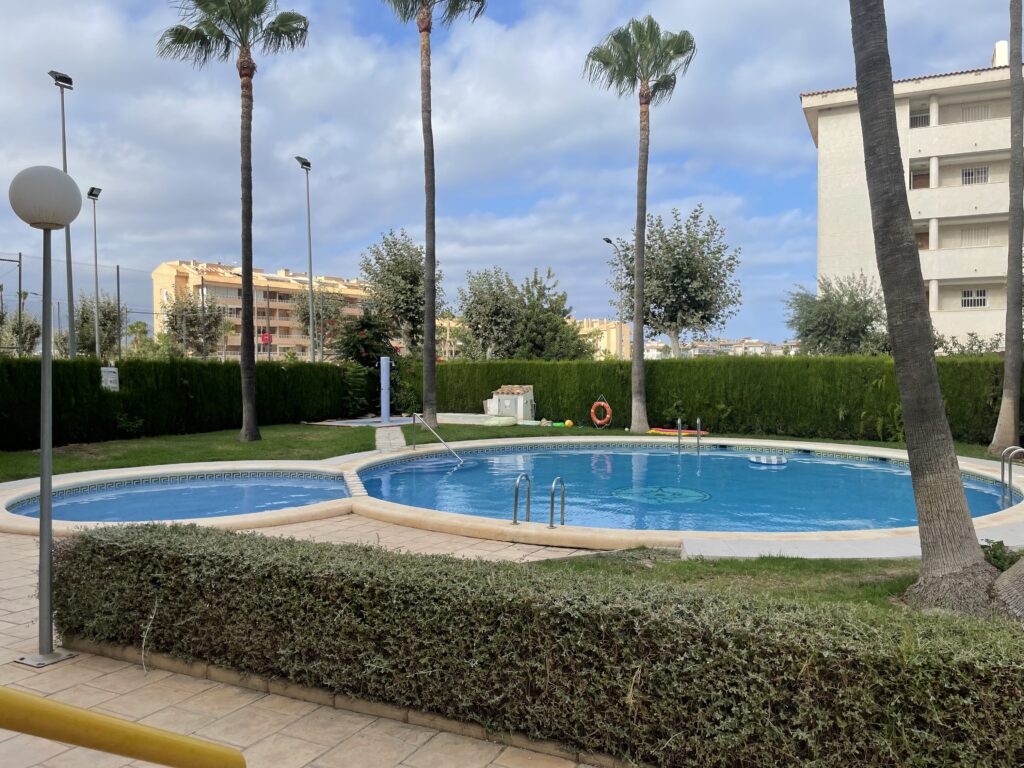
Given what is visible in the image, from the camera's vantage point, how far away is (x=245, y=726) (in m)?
3.67

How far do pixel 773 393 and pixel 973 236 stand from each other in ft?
55.8

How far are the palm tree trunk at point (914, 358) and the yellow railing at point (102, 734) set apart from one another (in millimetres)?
4570

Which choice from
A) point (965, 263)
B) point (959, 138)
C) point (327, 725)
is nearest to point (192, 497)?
point (327, 725)

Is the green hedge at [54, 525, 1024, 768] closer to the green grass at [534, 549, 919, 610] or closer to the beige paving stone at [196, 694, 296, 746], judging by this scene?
Result: the beige paving stone at [196, 694, 296, 746]

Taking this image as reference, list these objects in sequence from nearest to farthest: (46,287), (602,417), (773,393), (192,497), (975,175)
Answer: (46,287) → (192,497) → (773,393) → (602,417) → (975,175)

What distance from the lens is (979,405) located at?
17.4 meters

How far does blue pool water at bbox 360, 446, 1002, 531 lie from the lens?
11203 millimetres

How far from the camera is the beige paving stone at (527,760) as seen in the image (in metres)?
3.30

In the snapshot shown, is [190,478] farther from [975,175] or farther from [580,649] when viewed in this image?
[975,175]

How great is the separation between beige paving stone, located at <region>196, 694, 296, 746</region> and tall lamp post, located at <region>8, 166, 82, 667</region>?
5.22ft

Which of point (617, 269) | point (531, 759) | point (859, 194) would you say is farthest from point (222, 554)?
point (859, 194)

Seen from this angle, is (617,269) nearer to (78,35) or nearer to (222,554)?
(78,35)

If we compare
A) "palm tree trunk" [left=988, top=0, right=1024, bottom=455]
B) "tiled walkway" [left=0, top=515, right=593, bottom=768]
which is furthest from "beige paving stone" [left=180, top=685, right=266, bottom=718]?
"palm tree trunk" [left=988, top=0, right=1024, bottom=455]

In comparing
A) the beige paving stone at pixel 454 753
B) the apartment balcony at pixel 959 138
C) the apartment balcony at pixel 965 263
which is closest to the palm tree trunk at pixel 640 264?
the apartment balcony at pixel 965 263
